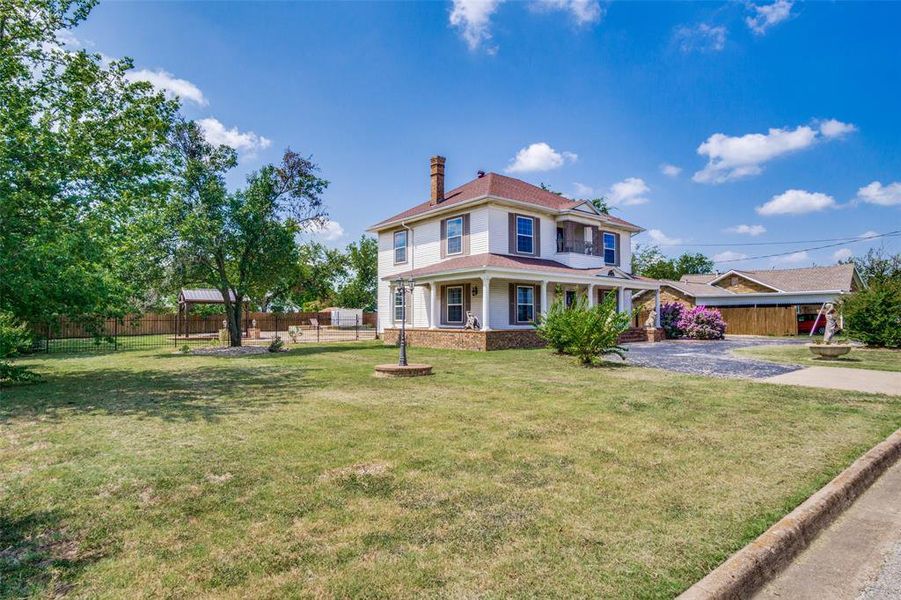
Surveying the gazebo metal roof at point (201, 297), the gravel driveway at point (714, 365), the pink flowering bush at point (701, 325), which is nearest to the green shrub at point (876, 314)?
the pink flowering bush at point (701, 325)

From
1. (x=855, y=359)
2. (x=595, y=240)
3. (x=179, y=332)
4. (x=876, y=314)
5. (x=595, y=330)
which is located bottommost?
(x=855, y=359)

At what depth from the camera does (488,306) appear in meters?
19.3

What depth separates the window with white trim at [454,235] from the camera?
21.5 metres

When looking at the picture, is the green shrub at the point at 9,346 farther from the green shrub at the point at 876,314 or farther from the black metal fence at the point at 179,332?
the green shrub at the point at 876,314

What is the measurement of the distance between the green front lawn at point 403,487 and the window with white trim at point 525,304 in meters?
13.0

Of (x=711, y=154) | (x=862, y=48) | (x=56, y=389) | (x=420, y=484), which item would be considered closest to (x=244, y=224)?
(x=56, y=389)

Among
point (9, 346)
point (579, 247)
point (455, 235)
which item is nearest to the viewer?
point (9, 346)

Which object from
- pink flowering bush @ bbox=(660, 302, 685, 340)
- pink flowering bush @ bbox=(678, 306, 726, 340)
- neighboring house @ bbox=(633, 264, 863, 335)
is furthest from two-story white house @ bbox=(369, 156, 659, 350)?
neighboring house @ bbox=(633, 264, 863, 335)

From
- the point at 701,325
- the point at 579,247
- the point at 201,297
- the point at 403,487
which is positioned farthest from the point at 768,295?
the point at 201,297

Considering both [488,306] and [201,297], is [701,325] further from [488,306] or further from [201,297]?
[201,297]

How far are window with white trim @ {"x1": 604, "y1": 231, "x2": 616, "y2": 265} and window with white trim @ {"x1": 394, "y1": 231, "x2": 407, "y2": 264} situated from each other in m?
10.7

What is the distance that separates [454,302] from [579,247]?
6846mm

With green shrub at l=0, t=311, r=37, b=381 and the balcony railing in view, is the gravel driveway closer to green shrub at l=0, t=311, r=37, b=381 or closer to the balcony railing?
the balcony railing

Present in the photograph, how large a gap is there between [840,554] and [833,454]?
7.19ft
